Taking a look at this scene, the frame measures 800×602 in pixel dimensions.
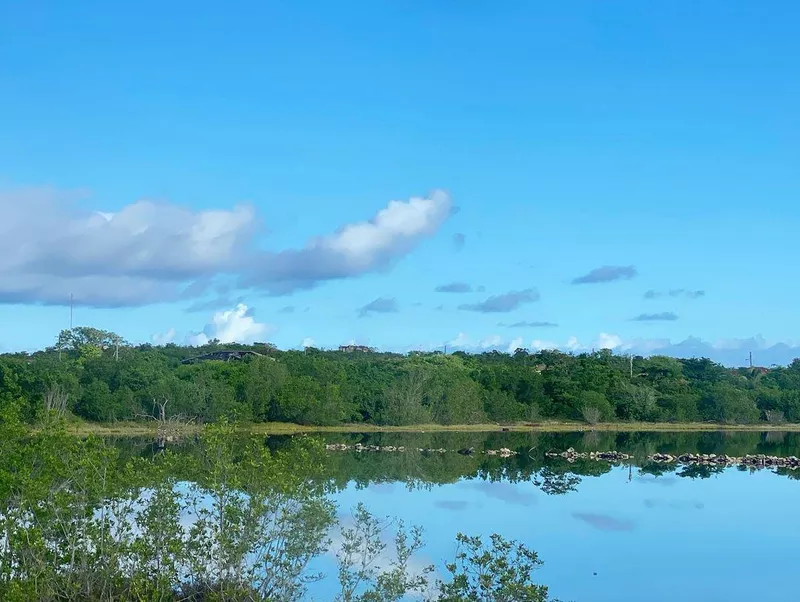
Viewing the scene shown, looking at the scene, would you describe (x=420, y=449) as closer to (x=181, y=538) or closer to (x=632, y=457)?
(x=632, y=457)

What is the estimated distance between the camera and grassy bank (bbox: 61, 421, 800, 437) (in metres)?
57.3

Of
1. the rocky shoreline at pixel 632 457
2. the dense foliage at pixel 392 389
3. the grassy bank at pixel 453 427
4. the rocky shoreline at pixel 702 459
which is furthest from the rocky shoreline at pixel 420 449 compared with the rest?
the grassy bank at pixel 453 427

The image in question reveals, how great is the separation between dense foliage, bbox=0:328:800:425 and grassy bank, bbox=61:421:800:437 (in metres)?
0.71

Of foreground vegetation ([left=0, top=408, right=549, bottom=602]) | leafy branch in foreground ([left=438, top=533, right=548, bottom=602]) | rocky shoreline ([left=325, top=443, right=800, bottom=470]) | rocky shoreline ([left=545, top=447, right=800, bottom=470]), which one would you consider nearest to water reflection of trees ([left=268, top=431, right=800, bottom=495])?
rocky shoreline ([left=325, top=443, right=800, bottom=470])

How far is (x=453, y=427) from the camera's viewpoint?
68750 mm

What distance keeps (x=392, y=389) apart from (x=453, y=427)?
536cm

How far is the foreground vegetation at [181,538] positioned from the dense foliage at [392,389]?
129 feet

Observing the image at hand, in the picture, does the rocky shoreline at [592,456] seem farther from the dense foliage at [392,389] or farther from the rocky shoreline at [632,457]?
the dense foliage at [392,389]

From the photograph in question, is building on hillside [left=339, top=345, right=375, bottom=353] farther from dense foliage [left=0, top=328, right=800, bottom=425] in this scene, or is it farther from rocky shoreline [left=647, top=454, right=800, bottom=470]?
rocky shoreline [left=647, top=454, right=800, bottom=470]

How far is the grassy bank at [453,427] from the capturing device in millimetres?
57281

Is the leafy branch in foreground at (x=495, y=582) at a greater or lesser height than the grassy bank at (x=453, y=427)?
lesser

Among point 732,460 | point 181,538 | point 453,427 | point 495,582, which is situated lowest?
point 732,460

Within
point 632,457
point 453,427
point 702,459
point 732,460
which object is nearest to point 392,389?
point 453,427

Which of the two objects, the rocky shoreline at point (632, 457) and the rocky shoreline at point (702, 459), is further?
the rocky shoreline at point (632, 457)
